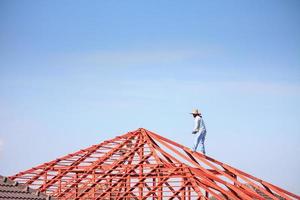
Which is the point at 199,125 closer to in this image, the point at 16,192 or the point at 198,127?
the point at 198,127

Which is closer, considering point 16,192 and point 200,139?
point 16,192

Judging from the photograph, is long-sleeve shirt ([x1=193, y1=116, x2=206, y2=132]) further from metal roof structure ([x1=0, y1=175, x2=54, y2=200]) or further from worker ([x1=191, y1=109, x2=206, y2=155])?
metal roof structure ([x1=0, y1=175, x2=54, y2=200])

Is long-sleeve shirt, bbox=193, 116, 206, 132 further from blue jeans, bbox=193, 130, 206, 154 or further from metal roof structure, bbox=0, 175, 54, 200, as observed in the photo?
metal roof structure, bbox=0, 175, 54, 200

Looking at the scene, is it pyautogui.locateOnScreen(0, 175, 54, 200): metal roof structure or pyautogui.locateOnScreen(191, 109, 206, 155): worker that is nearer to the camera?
pyautogui.locateOnScreen(0, 175, 54, 200): metal roof structure

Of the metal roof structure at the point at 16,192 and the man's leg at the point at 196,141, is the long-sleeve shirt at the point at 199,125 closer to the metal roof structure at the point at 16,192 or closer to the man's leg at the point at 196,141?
the man's leg at the point at 196,141

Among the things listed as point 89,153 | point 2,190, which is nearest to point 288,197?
point 89,153

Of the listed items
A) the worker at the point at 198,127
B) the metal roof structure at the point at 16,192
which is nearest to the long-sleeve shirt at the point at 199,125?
the worker at the point at 198,127

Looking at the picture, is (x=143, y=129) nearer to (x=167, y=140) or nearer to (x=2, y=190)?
(x=167, y=140)

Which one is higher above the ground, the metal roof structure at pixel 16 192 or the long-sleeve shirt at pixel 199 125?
the long-sleeve shirt at pixel 199 125

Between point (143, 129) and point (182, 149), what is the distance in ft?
8.75

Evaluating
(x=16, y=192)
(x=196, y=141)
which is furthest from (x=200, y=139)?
(x=16, y=192)

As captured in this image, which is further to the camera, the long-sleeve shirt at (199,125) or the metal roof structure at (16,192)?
the long-sleeve shirt at (199,125)

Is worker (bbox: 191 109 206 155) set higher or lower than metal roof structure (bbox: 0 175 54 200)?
higher

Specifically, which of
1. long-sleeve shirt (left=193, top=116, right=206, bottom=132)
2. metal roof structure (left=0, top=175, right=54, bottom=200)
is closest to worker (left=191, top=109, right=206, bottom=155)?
long-sleeve shirt (left=193, top=116, right=206, bottom=132)
